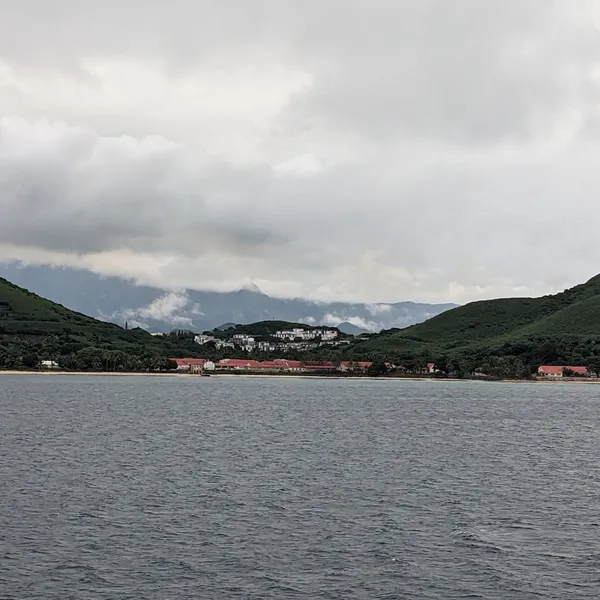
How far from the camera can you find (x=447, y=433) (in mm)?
86875

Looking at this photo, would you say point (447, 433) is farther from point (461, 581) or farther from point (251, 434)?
point (461, 581)

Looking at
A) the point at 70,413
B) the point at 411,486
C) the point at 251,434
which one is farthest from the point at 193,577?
the point at 70,413

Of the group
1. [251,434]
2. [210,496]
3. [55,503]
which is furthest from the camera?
[251,434]

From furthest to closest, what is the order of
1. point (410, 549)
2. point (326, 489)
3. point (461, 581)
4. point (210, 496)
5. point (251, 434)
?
1. point (251, 434)
2. point (326, 489)
3. point (210, 496)
4. point (410, 549)
5. point (461, 581)

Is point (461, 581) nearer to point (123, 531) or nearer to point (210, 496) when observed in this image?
point (123, 531)

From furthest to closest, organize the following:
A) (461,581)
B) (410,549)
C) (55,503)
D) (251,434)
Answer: (251,434)
(55,503)
(410,549)
(461,581)

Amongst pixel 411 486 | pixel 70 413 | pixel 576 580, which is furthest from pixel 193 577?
pixel 70 413

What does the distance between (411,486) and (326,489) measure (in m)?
5.71

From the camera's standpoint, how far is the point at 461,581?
30.2 m

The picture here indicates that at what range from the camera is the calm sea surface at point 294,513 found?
98.6 ft

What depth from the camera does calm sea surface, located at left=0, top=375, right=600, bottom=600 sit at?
3005 centimetres

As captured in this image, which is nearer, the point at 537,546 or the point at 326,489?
the point at 537,546

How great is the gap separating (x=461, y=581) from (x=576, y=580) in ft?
15.1

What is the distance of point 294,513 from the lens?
1642 inches
